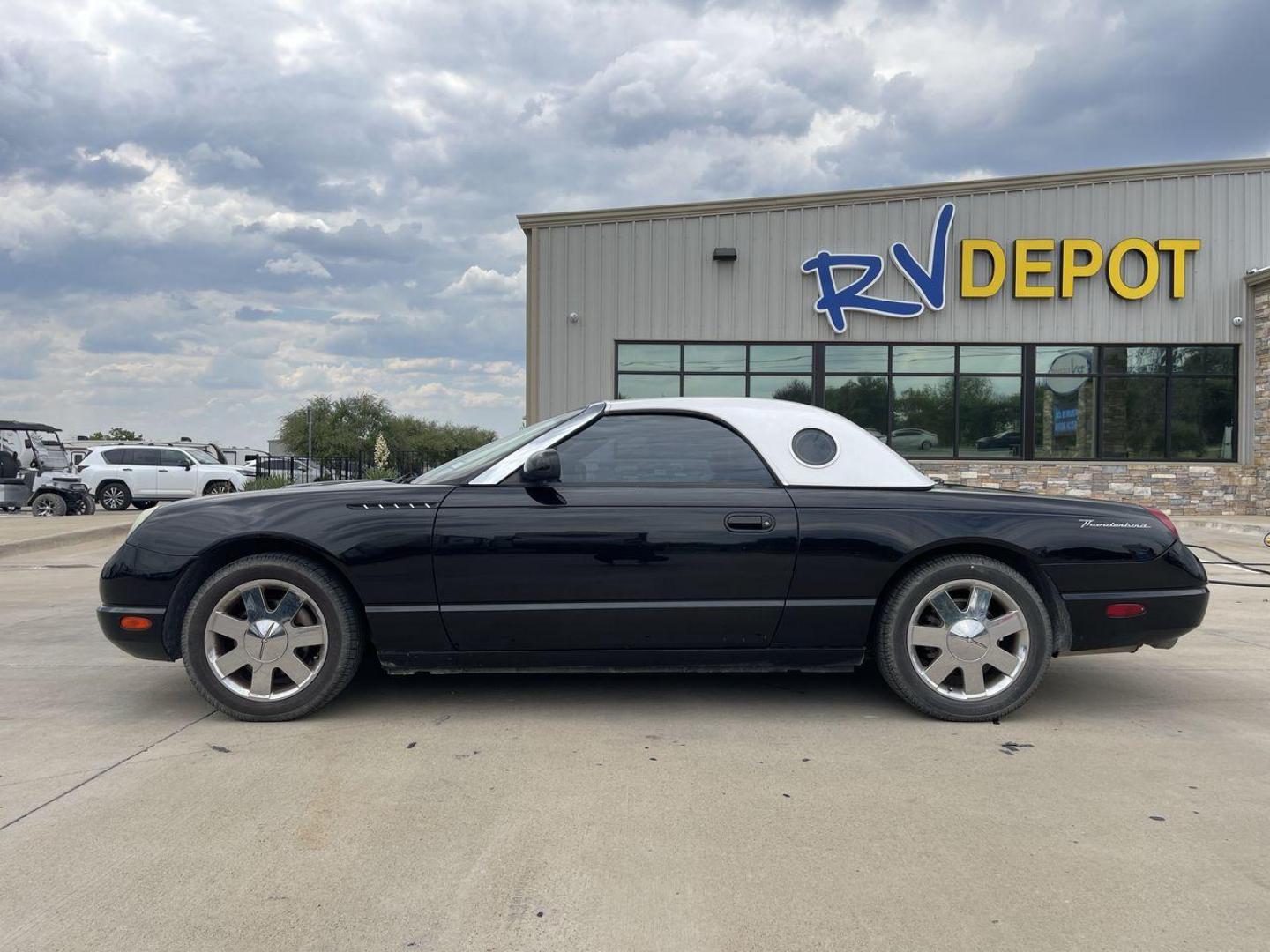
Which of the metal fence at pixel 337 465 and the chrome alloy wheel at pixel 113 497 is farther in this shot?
the chrome alloy wheel at pixel 113 497

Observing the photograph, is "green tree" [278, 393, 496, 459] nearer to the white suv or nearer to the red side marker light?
the white suv

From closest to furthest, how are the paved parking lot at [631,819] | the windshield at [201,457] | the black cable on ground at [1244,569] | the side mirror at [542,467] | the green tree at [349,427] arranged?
the paved parking lot at [631,819]
the side mirror at [542,467]
the black cable on ground at [1244,569]
the windshield at [201,457]
the green tree at [349,427]

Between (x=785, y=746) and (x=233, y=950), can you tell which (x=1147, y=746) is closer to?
(x=785, y=746)

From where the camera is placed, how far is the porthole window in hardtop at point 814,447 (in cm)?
393

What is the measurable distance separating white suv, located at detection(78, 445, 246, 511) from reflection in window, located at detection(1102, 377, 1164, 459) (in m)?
19.1

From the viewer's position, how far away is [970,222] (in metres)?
17.5

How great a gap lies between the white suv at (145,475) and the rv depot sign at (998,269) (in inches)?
558

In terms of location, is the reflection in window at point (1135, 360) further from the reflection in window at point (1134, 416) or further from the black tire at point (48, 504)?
the black tire at point (48, 504)

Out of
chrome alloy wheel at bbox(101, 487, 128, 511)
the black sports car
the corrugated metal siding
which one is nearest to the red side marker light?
the black sports car

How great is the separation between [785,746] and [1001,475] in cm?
1601

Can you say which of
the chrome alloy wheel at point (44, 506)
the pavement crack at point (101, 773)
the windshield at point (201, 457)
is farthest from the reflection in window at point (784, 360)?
the pavement crack at point (101, 773)

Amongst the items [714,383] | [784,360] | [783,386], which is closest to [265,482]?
[714,383]

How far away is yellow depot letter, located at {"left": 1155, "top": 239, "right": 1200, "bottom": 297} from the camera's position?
1708cm

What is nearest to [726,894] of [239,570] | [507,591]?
[507,591]
